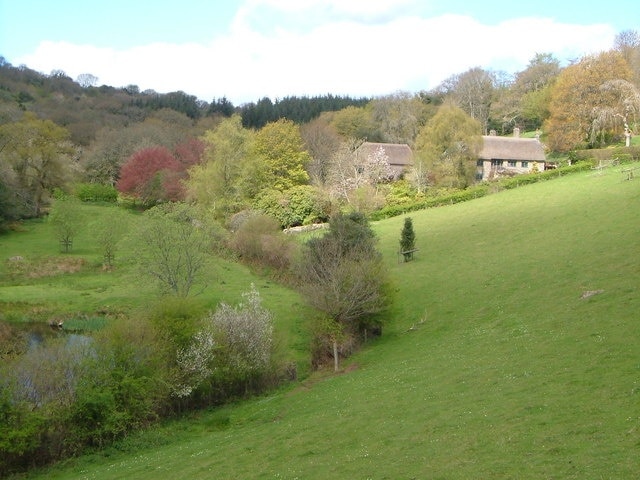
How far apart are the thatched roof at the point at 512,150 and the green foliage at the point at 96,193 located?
54.9 metres

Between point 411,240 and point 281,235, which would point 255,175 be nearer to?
point 281,235

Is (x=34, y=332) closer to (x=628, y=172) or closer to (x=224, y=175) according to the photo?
(x=224, y=175)

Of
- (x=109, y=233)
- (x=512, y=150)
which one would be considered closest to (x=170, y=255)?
(x=109, y=233)

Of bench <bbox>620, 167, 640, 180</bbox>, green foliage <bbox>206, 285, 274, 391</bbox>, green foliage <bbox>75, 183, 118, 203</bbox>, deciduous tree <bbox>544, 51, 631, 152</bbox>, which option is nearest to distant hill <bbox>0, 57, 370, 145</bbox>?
green foliage <bbox>75, 183, 118, 203</bbox>

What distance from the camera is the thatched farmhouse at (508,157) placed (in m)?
83.2

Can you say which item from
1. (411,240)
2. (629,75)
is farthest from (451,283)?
(629,75)

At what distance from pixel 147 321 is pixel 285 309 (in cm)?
1506

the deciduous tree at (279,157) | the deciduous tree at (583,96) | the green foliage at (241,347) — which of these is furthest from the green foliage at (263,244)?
the deciduous tree at (583,96)

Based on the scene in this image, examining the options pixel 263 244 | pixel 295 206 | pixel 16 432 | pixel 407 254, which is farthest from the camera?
pixel 295 206

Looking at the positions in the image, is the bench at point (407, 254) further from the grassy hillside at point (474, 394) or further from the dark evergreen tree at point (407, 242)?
the grassy hillside at point (474, 394)

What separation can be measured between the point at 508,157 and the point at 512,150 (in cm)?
144

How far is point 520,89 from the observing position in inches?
4825

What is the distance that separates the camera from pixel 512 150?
8488 cm

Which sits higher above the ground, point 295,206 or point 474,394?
point 295,206
